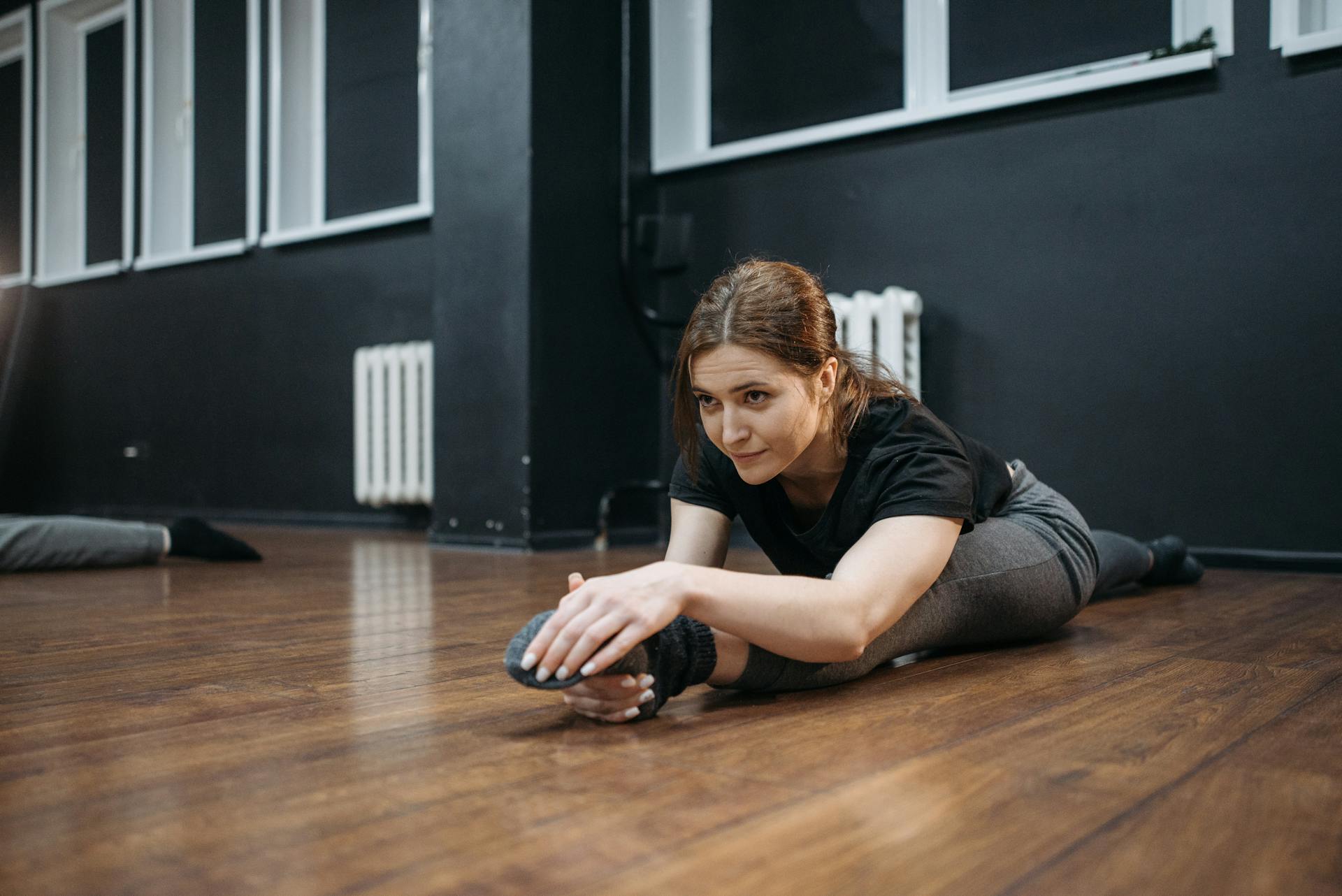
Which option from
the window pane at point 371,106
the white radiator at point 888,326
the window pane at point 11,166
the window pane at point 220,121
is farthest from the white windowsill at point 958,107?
the window pane at point 11,166

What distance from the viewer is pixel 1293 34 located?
9.36 feet

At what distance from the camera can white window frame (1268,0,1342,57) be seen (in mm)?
2787

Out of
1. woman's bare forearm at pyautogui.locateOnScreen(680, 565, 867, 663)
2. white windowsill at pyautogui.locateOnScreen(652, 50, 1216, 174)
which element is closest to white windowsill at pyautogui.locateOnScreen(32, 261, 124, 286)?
white windowsill at pyautogui.locateOnScreen(652, 50, 1216, 174)

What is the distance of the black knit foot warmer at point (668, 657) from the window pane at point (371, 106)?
375cm

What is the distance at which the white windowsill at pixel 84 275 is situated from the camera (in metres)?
5.86

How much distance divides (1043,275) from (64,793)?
2.89 meters

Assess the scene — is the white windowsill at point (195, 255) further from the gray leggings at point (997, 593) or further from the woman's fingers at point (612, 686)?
the woman's fingers at point (612, 686)

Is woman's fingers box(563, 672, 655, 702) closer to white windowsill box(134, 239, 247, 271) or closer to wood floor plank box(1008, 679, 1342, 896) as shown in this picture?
wood floor plank box(1008, 679, 1342, 896)

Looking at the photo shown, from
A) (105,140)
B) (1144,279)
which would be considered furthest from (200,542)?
(105,140)

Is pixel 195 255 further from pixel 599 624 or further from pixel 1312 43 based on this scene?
pixel 599 624

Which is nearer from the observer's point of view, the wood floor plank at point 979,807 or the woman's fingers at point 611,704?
the wood floor plank at point 979,807

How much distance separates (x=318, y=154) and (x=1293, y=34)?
368 cm

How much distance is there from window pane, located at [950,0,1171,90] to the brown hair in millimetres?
2153

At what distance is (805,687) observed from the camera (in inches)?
52.1
